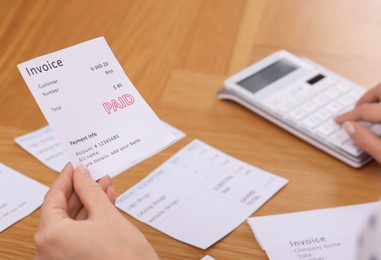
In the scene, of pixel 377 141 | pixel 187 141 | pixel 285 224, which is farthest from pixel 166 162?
pixel 377 141

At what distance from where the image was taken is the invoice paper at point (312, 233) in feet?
3.16

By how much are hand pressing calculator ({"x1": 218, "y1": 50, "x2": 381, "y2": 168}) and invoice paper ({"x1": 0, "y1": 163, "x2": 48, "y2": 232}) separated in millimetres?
383

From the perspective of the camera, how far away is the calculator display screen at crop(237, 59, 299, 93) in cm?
124

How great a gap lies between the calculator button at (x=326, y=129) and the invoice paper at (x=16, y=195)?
45cm

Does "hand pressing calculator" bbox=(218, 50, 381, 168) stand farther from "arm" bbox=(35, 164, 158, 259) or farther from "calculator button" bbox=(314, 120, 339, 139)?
"arm" bbox=(35, 164, 158, 259)

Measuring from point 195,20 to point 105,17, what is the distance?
0.19m

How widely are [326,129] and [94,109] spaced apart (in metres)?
0.45

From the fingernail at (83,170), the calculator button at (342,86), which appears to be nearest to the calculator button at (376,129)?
the calculator button at (342,86)

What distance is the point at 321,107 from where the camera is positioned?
1.20 metres

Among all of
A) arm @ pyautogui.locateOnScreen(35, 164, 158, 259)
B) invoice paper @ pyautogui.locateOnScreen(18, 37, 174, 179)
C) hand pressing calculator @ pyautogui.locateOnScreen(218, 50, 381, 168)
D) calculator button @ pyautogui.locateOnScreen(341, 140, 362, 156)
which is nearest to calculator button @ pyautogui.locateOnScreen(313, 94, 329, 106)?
hand pressing calculator @ pyautogui.locateOnScreen(218, 50, 381, 168)

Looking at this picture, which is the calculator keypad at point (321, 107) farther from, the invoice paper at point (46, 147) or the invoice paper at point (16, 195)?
the invoice paper at point (16, 195)

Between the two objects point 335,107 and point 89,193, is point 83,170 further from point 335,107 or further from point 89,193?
point 335,107

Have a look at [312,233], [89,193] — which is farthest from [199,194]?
[89,193]

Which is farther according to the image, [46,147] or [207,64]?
[207,64]
